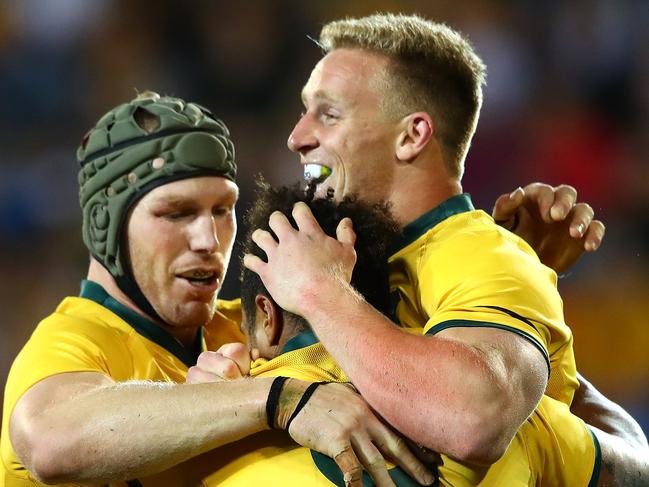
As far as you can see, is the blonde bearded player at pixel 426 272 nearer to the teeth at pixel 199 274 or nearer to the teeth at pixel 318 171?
the teeth at pixel 318 171

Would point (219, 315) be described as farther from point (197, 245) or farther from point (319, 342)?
point (319, 342)

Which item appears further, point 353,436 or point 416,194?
point 416,194

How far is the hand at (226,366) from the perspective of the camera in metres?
2.70

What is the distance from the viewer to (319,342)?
2580 millimetres

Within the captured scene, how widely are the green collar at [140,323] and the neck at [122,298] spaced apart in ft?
0.07

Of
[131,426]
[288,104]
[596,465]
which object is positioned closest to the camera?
[131,426]

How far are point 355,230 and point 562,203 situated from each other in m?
0.98

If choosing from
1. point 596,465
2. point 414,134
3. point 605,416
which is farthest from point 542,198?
point 596,465

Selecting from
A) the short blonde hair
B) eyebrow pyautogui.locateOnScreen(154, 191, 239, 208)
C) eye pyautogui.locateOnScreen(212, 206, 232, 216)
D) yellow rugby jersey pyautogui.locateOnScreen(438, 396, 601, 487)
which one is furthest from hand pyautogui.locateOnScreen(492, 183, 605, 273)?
eyebrow pyautogui.locateOnScreen(154, 191, 239, 208)

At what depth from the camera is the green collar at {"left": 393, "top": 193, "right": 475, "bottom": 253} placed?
296cm

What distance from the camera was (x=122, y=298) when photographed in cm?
353

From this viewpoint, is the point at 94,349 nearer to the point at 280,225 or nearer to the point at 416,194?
the point at 280,225

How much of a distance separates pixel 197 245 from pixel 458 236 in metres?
1.02

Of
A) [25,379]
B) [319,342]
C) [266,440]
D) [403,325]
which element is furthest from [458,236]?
[25,379]
